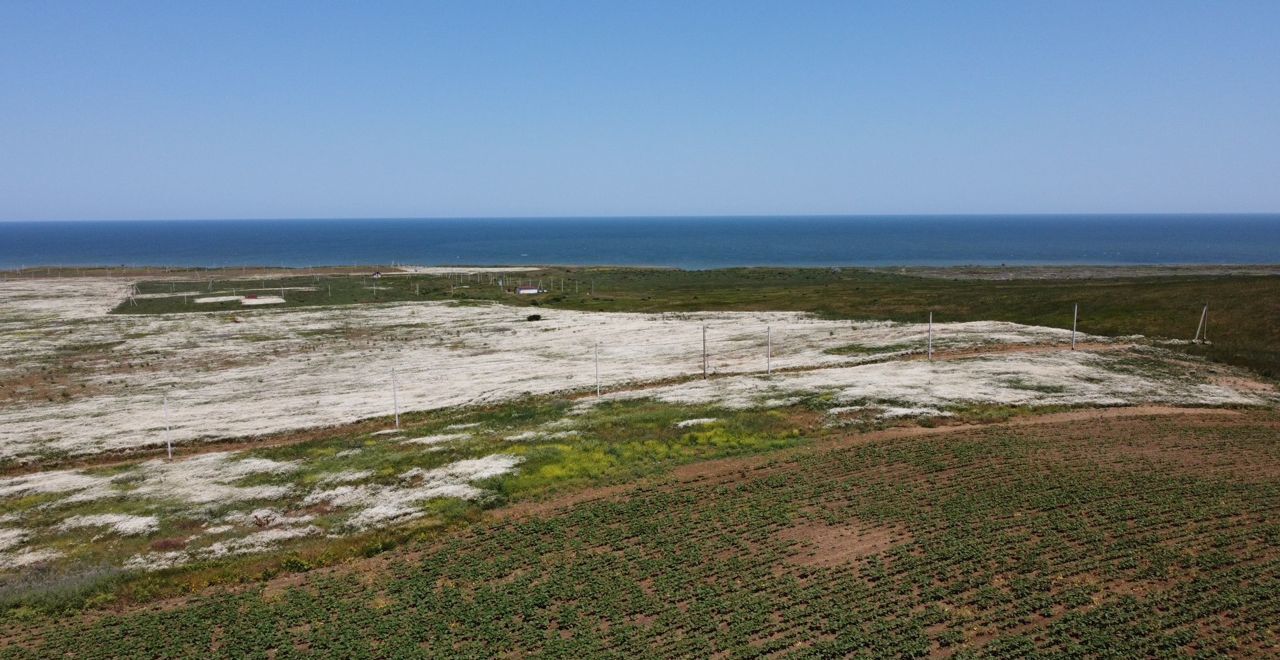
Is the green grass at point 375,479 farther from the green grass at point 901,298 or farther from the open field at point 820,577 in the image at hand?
the green grass at point 901,298

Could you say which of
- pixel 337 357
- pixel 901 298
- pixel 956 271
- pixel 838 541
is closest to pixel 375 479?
pixel 838 541

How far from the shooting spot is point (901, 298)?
108250 mm

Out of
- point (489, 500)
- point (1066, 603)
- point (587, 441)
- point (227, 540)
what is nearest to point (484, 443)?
point (587, 441)

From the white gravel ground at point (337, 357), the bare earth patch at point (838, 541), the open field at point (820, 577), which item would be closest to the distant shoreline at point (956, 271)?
the white gravel ground at point (337, 357)

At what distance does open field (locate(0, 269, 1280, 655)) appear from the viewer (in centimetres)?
2444

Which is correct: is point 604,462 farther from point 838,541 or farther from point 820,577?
point 820,577

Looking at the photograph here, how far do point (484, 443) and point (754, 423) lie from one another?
1727 centimetres

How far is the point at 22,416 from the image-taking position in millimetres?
54594

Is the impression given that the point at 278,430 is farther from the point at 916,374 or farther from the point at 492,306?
the point at 492,306

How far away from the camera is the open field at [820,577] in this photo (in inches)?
866

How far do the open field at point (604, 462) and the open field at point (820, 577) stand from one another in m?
0.17

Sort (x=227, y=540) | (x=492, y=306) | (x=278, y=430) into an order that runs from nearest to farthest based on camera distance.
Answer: (x=227, y=540) < (x=278, y=430) < (x=492, y=306)

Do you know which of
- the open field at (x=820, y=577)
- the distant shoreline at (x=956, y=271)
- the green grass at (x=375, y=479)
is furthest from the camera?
the distant shoreline at (x=956, y=271)

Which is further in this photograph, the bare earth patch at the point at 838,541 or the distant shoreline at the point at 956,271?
the distant shoreline at the point at 956,271
